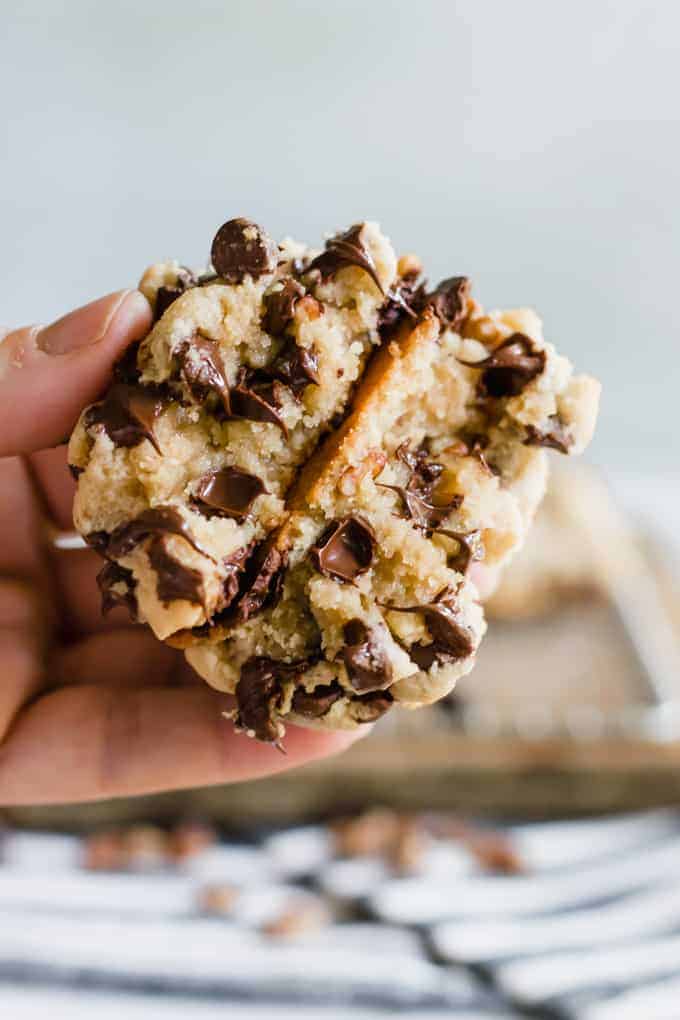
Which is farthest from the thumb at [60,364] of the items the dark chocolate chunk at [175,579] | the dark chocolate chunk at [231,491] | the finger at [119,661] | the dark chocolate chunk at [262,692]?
the finger at [119,661]

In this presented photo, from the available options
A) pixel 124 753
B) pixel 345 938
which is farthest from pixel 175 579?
pixel 345 938

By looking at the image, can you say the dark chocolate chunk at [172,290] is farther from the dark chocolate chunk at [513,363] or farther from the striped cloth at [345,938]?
the striped cloth at [345,938]

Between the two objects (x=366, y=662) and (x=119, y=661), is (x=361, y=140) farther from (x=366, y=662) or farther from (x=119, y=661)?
(x=366, y=662)

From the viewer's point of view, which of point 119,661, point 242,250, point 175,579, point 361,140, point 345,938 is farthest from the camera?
point 361,140

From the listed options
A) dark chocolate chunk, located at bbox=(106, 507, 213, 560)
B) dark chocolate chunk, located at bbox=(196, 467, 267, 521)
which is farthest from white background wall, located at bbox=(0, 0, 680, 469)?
dark chocolate chunk, located at bbox=(106, 507, 213, 560)

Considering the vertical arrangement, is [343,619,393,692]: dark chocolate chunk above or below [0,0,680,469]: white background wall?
below

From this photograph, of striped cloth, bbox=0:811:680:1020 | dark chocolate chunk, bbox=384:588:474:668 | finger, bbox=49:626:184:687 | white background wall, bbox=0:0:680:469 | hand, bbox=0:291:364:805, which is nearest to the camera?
dark chocolate chunk, bbox=384:588:474:668

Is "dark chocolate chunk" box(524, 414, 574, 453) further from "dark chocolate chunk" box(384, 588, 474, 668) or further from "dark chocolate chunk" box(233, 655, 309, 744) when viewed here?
"dark chocolate chunk" box(233, 655, 309, 744)
